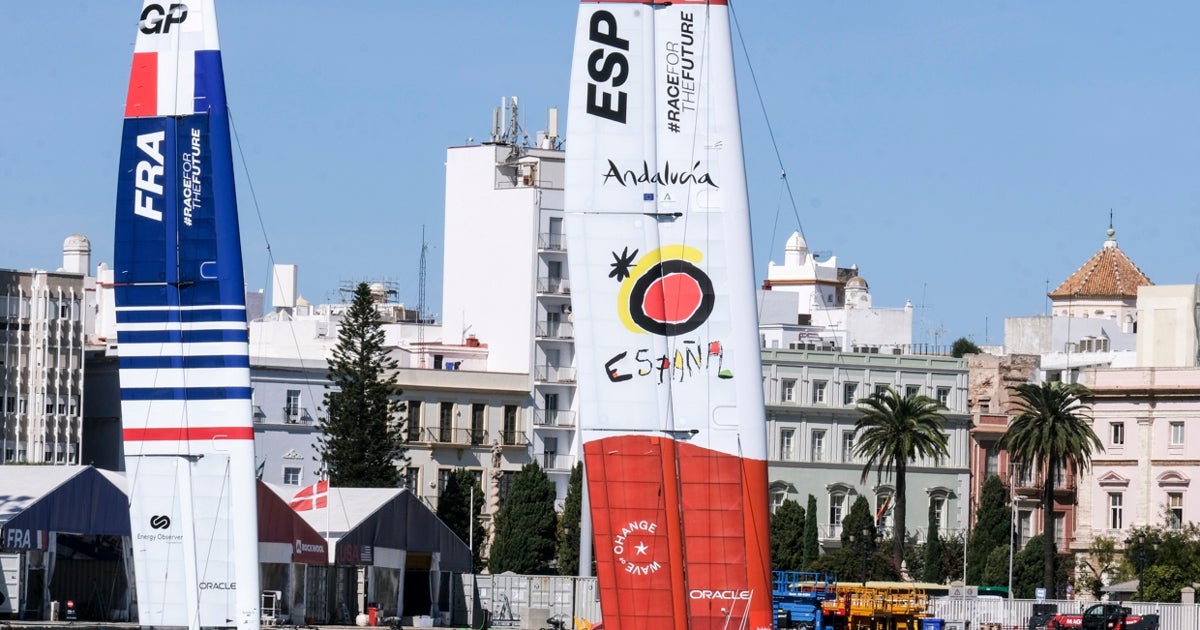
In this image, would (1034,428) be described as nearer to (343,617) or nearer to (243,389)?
(343,617)

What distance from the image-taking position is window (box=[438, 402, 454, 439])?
341ft

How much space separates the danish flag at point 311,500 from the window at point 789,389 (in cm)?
4487

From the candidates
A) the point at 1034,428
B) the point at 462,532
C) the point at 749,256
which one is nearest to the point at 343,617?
the point at 462,532

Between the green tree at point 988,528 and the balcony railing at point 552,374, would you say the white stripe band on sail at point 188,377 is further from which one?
the balcony railing at point 552,374

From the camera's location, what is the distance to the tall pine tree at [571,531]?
96438 mm

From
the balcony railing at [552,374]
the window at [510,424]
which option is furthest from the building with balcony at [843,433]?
the window at [510,424]

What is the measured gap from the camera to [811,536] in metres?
102

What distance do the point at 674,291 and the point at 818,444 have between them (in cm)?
8266

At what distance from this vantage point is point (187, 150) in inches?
1107

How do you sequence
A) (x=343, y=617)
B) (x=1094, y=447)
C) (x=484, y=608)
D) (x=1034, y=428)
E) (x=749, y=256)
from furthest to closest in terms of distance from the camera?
(x=1094, y=447) < (x=1034, y=428) < (x=484, y=608) < (x=343, y=617) < (x=749, y=256)

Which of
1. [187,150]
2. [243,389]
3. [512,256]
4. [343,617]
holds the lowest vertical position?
[343,617]

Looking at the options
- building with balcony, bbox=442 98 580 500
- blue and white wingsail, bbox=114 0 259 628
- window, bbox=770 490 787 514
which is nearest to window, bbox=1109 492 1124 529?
window, bbox=770 490 787 514

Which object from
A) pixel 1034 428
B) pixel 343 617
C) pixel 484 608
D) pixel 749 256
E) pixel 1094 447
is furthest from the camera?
pixel 1094 447

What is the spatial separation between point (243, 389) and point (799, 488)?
266 feet
